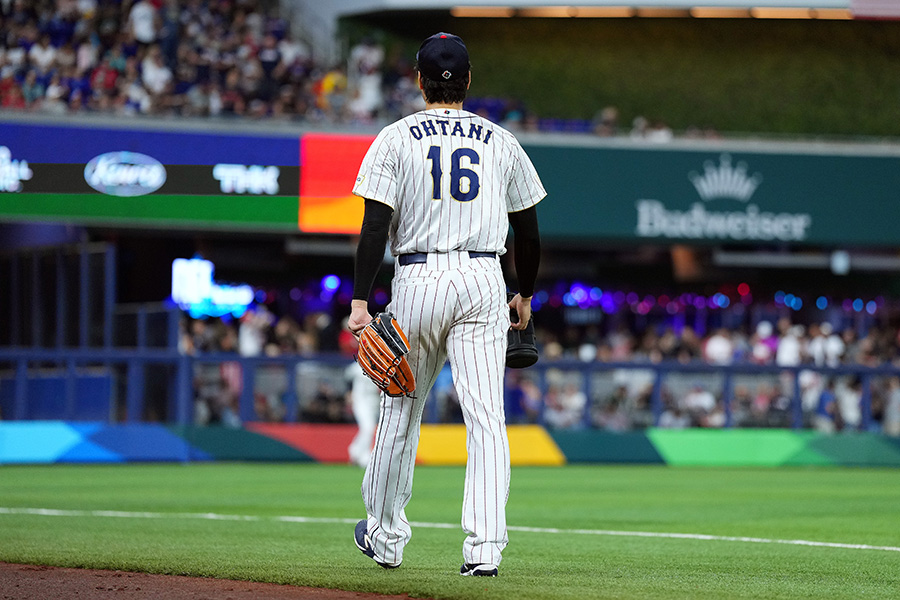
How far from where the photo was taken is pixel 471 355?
5.28 metres

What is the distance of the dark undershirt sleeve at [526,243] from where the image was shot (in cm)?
552

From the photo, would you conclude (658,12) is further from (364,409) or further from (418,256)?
(418,256)

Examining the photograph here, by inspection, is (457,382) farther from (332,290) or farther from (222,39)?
(332,290)

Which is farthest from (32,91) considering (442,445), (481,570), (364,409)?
(481,570)

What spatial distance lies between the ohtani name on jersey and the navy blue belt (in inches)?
19.0

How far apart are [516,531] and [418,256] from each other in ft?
11.9

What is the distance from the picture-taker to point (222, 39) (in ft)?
77.8

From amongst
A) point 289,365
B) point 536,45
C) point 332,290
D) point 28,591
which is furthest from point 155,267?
point 28,591

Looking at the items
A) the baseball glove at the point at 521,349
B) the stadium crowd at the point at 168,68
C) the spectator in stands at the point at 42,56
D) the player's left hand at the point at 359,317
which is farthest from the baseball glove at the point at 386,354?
the spectator in stands at the point at 42,56

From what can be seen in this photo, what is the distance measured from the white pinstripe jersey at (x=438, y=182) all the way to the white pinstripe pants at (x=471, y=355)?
108mm

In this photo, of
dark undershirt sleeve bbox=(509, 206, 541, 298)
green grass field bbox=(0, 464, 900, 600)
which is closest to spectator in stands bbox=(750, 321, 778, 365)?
green grass field bbox=(0, 464, 900, 600)

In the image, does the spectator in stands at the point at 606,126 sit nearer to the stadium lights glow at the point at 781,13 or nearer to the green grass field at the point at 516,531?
the stadium lights glow at the point at 781,13

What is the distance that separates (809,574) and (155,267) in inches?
822

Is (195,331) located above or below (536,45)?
below
